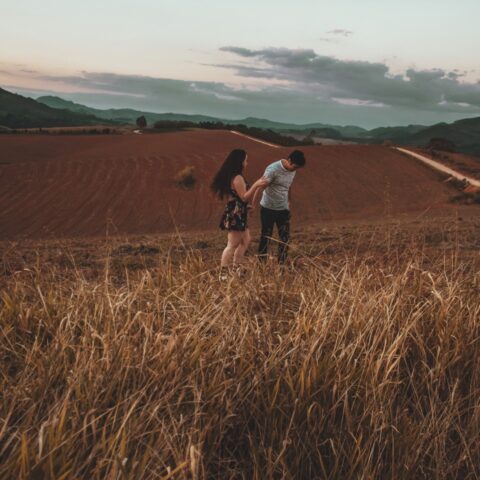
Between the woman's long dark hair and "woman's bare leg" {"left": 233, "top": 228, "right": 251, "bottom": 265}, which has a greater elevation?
the woman's long dark hair

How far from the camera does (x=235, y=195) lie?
6.38 meters

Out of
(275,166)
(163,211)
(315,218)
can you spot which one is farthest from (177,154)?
(275,166)

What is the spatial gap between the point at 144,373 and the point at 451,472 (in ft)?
4.59

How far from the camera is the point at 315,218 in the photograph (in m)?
25.1

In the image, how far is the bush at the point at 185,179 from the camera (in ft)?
102

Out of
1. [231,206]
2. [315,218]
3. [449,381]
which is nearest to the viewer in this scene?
[449,381]

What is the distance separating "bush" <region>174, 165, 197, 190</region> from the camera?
30944 mm

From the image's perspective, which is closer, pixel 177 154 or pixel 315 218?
pixel 315 218

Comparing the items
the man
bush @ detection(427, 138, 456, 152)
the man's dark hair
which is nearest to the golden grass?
the man's dark hair

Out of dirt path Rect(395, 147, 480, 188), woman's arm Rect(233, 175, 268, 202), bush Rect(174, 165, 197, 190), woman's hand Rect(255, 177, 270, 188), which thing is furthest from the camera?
dirt path Rect(395, 147, 480, 188)

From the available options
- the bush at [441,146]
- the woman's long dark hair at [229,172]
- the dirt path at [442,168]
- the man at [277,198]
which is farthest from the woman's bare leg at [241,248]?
the bush at [441,146]

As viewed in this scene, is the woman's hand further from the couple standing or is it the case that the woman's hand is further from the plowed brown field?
the plowed brown field

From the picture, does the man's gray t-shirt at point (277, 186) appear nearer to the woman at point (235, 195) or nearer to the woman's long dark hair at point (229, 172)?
the woman at point (235, 195)

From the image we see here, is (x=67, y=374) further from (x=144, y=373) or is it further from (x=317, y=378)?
(x=317, y=378)
